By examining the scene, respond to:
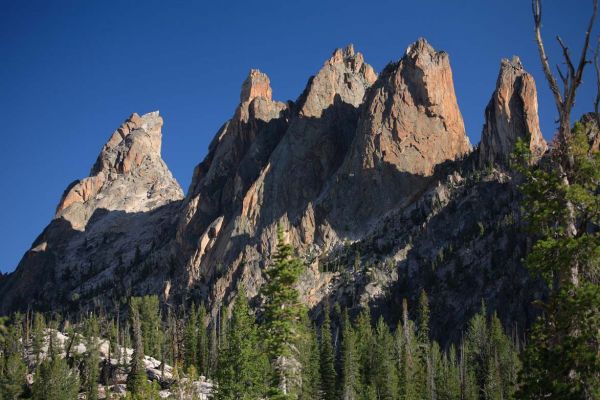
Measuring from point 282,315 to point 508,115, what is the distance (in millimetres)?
160797

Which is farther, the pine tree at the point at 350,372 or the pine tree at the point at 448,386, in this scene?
the pine tree at the point at 448,386

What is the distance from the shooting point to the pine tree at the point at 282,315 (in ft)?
116

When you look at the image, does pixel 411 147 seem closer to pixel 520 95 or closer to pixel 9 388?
pixel 520 95

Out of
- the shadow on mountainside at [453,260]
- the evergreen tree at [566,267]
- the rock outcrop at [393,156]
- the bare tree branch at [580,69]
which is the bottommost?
the evergreen tree at [566,267]

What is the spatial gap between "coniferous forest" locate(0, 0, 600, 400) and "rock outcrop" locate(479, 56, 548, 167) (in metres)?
52.6

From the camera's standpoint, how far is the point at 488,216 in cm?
16662

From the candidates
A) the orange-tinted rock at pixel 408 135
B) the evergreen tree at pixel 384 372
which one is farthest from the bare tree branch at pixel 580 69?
the orange-tinted rock at pixel 408 135

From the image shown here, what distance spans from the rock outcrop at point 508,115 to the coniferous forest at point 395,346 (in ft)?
173

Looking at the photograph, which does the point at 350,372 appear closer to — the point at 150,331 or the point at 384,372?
the point at 384,372

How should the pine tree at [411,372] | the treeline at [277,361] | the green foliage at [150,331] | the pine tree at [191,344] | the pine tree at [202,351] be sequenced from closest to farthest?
1. the treeline at [277,361]
2. the pine tree at [411,372]
3. the pine tree at [202,351]
4. the pine tree at [191,344]
5. the green foliage at [150,331]

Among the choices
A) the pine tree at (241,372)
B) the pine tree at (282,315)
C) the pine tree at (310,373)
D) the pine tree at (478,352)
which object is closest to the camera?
the pine tree at (282,315)

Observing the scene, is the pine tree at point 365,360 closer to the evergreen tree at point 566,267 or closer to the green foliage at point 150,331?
the green foliage at point 150,331

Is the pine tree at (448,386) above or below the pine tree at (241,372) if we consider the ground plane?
above

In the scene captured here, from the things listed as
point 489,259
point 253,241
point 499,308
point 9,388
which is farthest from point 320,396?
point 253,241
